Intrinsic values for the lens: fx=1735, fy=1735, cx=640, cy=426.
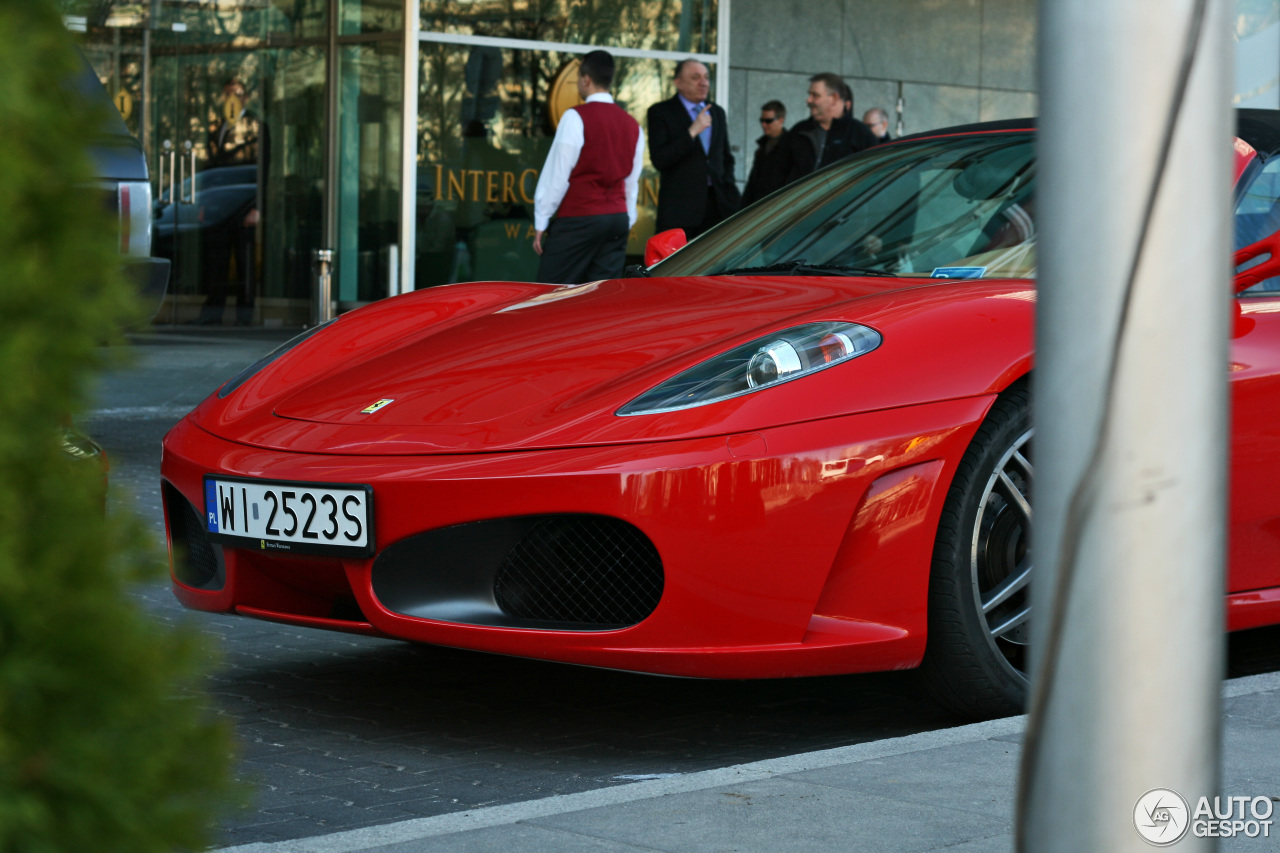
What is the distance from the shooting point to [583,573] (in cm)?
329

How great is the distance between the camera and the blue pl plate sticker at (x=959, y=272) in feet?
13.3

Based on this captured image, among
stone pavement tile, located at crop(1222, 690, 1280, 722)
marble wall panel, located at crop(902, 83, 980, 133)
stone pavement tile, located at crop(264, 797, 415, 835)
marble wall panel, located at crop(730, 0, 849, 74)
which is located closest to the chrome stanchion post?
marble wall panel, located at crop(730, 0, 849, 74)

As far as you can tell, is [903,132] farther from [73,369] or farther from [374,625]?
[73,369]

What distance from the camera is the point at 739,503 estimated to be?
319 centimetres

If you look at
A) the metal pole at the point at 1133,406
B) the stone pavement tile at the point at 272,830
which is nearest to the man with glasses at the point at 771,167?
the stone pavement tile at the point at 272,830

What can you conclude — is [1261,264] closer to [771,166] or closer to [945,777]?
[945,777]

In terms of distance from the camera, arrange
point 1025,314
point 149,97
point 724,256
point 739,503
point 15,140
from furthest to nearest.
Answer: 1. point 149,97
2. point 724,256
3. point 1025,314
4. point 739,503
5. point 15,140

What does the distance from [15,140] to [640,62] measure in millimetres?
13959

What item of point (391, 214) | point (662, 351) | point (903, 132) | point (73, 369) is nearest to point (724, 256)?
point (662, 351)

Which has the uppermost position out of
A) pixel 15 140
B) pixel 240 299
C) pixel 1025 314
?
pixel 15 140

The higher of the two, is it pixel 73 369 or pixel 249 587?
pixel 73 369

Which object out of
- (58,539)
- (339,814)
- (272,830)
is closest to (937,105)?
(339,814)

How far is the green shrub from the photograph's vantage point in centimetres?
101

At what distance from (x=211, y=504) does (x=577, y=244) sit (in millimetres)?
5485
